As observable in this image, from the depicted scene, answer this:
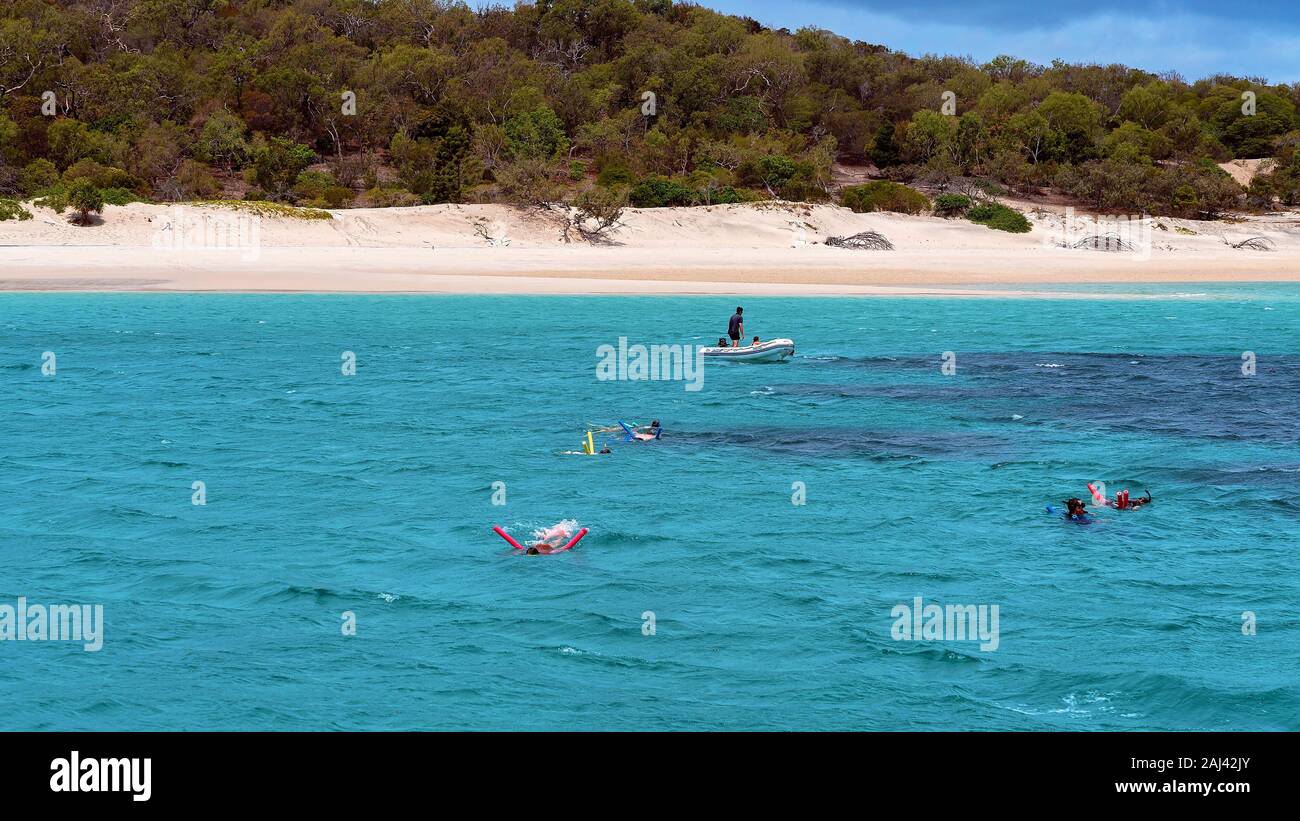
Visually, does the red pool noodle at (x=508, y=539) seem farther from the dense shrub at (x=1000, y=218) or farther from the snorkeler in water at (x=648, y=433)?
the dense shrub at (x=1000, y=218)

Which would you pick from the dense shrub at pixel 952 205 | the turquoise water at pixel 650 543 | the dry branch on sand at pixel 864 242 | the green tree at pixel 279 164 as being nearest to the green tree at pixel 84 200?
the green tree at pixel 279 164

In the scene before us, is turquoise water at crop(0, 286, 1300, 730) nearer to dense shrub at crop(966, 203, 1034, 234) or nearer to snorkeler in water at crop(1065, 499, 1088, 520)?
snorkeler in water at crop(1065, 499, 1088, 520)

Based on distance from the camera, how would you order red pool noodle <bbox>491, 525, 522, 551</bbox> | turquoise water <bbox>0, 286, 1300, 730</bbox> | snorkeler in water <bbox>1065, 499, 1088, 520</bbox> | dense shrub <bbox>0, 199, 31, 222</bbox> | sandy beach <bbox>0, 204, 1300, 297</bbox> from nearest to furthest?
turquoise water <bbox>0, 286, 1300, 730</bbox>
red pool noodle <bbox>491, 525, 522, 551</bbox>
snorkeler in water <bbox>1065, 499, 1088, 520</bbox>
sandy beach <bbox>0, 204, 1300, 297</bbox>
dense shrub <bbox>0, 199, 31, 222</bbox>

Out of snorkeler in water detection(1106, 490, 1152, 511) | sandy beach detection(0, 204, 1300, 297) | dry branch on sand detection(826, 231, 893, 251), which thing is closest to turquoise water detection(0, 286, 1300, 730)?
snorkeler in water detection(1106, 490, 1152, 511)

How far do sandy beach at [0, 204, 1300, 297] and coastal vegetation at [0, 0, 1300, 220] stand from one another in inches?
90.1

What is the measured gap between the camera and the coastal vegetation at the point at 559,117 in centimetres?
7262

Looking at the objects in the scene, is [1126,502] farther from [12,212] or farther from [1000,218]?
[1000,218]

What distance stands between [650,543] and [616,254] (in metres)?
45.5

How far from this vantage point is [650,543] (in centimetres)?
1942

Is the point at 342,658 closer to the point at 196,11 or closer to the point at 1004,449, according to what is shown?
the point at 1004,449

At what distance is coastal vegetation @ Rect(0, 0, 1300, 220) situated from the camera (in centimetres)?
7262

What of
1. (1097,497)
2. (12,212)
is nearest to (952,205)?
(12,212)

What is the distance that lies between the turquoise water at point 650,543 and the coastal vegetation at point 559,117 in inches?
1425

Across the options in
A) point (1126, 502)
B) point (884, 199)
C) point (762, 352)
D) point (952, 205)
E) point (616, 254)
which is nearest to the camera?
point (1126, 502)
